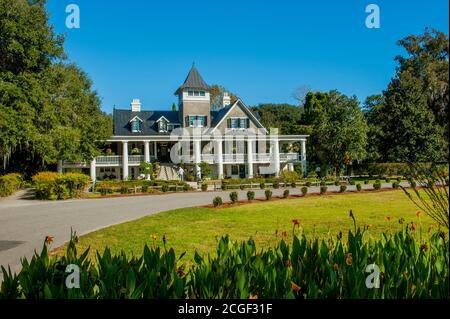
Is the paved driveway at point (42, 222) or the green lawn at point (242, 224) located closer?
the paved driveway at point (42, 222)

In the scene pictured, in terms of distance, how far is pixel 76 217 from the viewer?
15.7m

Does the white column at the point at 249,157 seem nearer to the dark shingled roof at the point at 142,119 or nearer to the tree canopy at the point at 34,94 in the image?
the dark shingled roof at the point at 142,119

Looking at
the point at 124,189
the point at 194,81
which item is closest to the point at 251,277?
the point at 124,189

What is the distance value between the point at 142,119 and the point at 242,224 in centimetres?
3408

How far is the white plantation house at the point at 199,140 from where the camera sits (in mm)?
42000

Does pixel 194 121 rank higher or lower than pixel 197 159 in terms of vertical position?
higher

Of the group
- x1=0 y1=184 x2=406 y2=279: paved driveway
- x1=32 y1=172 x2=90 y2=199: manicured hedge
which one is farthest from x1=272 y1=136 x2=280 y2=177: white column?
x1=0 y1=184 x2=406 y2=279: paved driveway

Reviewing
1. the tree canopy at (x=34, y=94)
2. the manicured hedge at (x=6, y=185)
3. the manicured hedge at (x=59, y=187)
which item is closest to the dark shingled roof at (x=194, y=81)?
the tree canopy at (x=34, y=94)

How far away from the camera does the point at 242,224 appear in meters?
13.1

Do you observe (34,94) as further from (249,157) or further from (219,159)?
(249,157)

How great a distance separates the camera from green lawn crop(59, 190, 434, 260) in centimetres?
1008

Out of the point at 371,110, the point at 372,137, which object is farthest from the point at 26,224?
the point at 371,110
